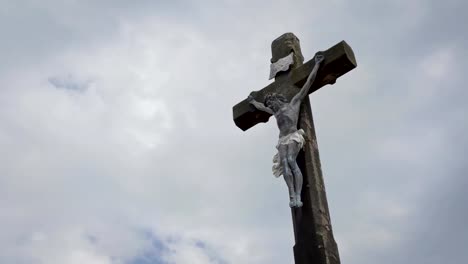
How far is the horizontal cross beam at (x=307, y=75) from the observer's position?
7.32 m

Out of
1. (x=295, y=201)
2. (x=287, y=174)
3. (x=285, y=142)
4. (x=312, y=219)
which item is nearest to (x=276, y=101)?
(x=285, y=142)

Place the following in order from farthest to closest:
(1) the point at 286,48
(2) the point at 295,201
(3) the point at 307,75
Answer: (1) the point at 286,48
(3) the point at 307,75
(2) the point at 295,201

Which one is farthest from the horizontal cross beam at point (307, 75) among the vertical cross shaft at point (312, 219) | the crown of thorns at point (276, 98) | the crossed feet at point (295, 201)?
the crossed feet at point (295, 201)

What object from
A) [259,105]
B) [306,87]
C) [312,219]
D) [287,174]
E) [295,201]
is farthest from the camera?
[259,105]

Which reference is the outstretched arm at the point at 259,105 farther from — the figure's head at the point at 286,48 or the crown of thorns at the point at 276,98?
the figure's head at the point at 286,48

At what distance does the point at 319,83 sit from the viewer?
7.54m

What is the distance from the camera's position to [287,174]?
669 centimetres

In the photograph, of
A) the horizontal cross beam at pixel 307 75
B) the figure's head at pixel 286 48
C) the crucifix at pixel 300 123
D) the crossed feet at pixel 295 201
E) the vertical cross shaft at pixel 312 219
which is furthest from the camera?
the figure's head at pixel 286 48

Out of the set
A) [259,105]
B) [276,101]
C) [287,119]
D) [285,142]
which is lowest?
[285,142]

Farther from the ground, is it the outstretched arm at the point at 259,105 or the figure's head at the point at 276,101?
the outstretched arm at the point at 259,105

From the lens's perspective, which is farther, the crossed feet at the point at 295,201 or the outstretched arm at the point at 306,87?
the outstretched arm at the point at 306,87

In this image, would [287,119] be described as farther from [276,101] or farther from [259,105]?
[259,105]

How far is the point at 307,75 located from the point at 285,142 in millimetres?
1137

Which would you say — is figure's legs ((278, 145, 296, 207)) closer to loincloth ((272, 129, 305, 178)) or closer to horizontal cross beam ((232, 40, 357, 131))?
loincloth ((272, 129, 305, 178))
